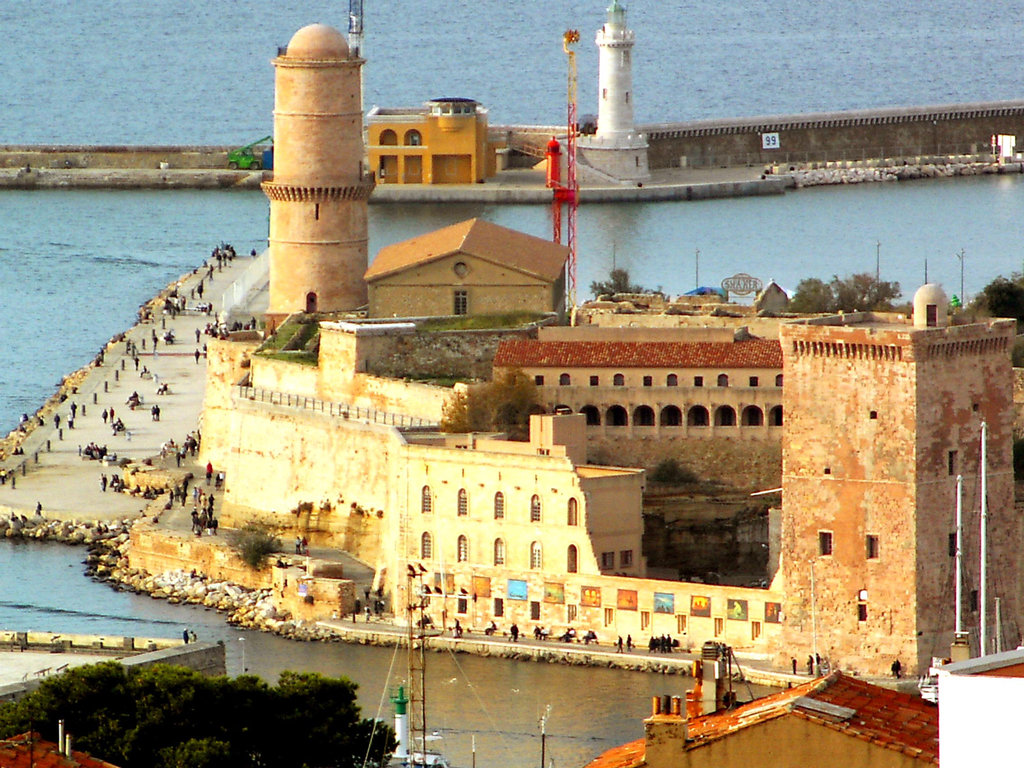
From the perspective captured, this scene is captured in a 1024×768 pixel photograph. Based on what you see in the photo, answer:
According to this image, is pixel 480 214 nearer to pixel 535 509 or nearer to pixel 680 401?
pixel 680 401

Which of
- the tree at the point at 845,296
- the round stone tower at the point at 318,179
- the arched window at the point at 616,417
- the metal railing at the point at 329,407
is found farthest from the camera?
the tree at the point at 845,296

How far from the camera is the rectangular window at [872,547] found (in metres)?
42.3

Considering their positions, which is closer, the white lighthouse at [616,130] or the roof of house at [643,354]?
the roof of house at [643,354]

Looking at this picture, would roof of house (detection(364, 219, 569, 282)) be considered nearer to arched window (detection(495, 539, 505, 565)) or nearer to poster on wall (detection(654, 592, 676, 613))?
arched window (detection(495, 539, 505, 565))

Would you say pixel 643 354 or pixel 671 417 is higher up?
pixel 643 354

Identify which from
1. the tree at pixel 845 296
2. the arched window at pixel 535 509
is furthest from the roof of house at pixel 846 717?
the tree at pixel 845 296

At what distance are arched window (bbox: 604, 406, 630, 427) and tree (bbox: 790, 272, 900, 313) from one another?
32.3 ft

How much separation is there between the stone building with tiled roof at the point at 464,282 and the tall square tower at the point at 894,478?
1503cm

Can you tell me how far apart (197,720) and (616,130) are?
75.1 metres

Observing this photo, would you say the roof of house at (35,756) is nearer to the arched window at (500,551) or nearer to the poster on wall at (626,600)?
the poster on wall at (626,600)

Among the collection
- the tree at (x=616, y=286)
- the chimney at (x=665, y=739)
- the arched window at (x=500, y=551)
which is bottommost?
the chimney at (x=665, y=739)

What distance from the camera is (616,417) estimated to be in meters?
52.3

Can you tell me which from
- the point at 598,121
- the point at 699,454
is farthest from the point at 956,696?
the point at 598,121

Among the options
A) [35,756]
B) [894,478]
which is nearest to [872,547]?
[894,478]
